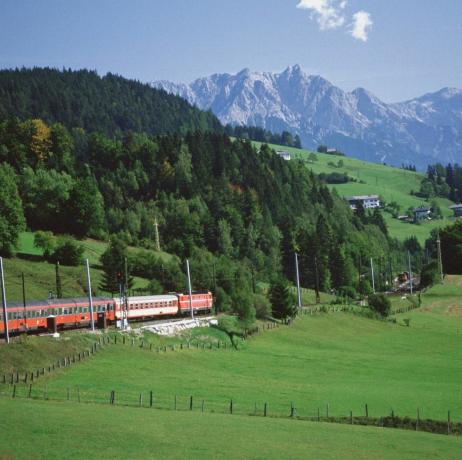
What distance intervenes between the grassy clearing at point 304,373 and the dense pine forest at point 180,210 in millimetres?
21711

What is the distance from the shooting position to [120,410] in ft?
130

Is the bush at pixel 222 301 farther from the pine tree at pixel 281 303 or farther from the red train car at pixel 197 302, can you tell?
the pine tree at pixel 281 303

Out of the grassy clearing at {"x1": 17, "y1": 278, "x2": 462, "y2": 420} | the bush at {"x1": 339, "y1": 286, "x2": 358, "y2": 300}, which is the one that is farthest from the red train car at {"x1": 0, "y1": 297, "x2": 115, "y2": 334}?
the bush at {"x1": 339, "y1": 286, "x2": 358, "y2": 300}

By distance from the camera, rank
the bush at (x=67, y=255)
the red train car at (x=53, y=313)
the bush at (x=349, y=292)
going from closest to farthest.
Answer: the red train car at (x=53, y=313)
the bush at (x=67, y=255)
the bush at (x=349, y=292)

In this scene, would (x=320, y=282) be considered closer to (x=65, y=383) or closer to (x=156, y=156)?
(x=156, y=156)

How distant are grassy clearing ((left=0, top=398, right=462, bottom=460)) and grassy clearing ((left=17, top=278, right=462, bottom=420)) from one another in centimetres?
575

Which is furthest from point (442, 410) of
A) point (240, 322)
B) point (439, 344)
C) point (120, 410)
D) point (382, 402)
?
point (439, 344)

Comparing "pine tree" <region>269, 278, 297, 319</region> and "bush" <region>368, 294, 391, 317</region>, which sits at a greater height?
"pine tree" <region>269, 278, 297, 319</region>

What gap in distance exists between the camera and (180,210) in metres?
152

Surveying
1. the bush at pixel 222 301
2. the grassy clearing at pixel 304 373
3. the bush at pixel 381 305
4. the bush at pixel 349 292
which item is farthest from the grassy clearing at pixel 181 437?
the bush at pixel 349 292

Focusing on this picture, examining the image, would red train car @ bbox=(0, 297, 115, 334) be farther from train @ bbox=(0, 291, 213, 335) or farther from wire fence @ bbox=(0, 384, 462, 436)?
wire fence @ bbox=(0, 384, 462, 436)

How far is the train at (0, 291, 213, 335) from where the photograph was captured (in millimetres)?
61469

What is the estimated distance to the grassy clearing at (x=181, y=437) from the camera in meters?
30.9

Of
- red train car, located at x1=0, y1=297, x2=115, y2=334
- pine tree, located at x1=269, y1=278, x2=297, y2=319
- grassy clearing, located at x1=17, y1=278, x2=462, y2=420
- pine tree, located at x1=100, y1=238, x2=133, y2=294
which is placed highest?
pine tree, located at x1=100, y1=238, x2=133, y2=294
